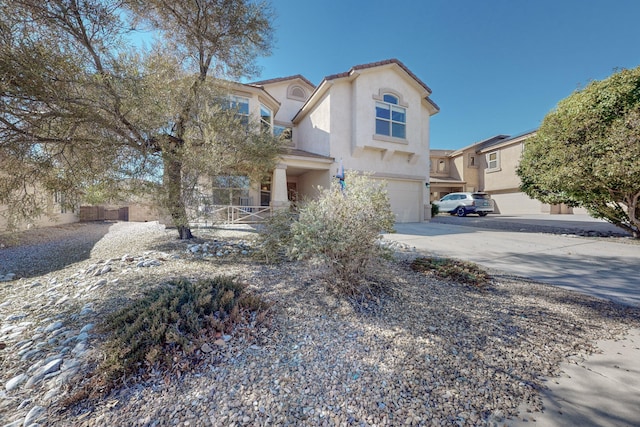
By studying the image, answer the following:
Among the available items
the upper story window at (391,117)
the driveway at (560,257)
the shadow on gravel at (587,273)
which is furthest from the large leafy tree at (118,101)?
the upper story window at (391,117)

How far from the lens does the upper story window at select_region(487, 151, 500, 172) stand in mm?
21188

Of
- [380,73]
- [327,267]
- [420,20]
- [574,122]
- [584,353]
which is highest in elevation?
[420,20]

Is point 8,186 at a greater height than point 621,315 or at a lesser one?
greater

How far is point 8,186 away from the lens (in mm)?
4008

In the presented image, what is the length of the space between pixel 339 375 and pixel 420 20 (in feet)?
46.7

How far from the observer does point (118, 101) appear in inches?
163

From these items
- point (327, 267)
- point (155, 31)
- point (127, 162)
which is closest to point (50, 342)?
point (327, 267)

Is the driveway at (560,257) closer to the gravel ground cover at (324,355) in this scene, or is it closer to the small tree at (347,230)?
the gravel ground cover at (324,355)

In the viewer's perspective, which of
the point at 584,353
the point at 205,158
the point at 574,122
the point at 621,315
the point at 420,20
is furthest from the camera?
the point at 420,20

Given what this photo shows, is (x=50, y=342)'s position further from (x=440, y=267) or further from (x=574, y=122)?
(x=574, y=122)

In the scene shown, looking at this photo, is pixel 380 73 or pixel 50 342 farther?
pixel 380 73

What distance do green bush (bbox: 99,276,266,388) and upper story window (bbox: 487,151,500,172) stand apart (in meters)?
24.7

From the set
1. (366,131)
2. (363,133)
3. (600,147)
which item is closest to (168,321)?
(600,147)

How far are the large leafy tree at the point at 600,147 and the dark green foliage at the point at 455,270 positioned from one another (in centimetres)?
555
